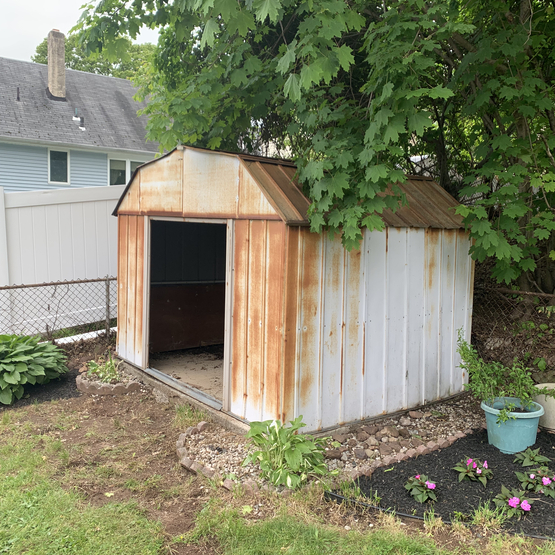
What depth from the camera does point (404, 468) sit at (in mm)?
4043

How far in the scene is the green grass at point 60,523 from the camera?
308 cm

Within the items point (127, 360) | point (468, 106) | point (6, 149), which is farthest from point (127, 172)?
point (468, 106)

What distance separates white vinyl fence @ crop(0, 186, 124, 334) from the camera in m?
7.75

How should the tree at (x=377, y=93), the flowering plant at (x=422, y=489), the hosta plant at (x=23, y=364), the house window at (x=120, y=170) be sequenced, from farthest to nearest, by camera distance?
the house window at (x=120, y=170) → the hosta plant at (x=23, y=364) → the tree at (x=377, y=93) → the flowering plant at (x=422, y=489)

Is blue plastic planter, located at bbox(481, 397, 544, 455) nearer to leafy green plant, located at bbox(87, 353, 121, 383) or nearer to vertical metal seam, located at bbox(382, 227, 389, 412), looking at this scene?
vertical metal seam, located at bbox(382, 227, 389, 412)

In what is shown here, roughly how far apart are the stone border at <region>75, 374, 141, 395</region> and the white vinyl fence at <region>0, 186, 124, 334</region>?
187cm

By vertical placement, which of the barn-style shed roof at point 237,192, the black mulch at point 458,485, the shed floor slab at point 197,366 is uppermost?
the barn-style shed roof at point 237,192

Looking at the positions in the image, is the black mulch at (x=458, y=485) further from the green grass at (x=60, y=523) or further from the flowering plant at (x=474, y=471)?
the green grass at (x=60, y=523)

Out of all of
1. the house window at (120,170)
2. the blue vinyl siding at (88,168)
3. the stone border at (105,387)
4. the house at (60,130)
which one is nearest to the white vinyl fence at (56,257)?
the stone border at (105,387)

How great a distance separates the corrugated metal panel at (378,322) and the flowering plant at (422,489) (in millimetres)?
986

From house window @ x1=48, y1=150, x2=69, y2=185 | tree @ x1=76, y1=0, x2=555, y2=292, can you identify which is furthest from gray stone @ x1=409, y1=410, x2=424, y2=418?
house window @ x1=48, y1=150, x2=69, y2=185

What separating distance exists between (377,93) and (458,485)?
3.05 meters

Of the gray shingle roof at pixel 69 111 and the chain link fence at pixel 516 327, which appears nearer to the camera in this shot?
the chain link fence at pixel 516 327

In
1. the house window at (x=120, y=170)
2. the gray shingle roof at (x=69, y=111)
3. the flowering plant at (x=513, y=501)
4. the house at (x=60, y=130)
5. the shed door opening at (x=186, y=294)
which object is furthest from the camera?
the house window at (x=120, y=170)
